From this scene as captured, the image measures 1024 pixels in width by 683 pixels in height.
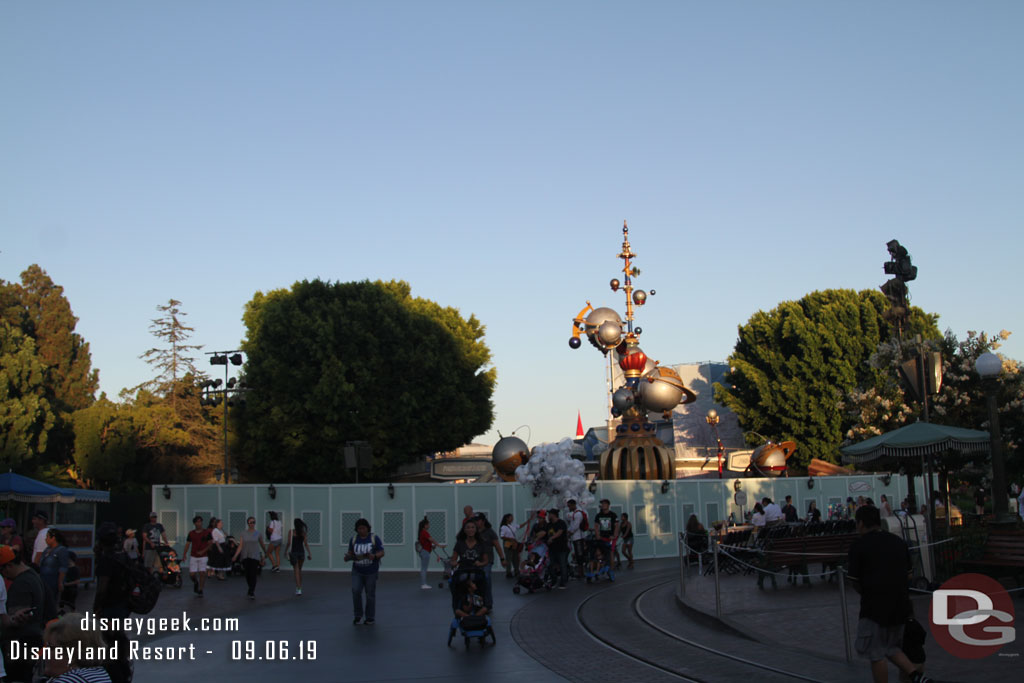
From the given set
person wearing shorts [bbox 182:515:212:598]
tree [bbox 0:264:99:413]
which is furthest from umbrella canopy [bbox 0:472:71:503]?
tree [bbox 0:264:99:413]

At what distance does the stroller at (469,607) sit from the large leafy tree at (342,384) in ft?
104

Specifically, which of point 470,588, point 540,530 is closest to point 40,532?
point 470,588

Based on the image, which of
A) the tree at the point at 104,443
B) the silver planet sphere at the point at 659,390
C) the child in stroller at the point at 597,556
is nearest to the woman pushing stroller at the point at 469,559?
the child in stroller at the point at 597,556

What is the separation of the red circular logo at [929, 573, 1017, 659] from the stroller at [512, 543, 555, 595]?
8.65 meters

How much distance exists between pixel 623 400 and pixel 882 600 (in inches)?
1102

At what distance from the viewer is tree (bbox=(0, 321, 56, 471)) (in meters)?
46.6

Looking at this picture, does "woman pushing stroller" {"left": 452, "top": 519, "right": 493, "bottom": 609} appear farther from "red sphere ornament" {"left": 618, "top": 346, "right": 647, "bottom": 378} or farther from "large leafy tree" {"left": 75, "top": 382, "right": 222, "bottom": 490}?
"large leafy tree" {"left": 75, "top": 382, "right": 222, "bottom": 490}

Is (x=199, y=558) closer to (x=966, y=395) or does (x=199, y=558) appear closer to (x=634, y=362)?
(x=634, y=362)

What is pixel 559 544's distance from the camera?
64.6 ft

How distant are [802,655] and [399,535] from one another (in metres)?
16.2

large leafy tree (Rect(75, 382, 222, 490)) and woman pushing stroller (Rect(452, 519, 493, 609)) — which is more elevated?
large leafy tree (Rect(75, 382, 222, 490))

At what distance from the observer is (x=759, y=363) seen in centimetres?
5644

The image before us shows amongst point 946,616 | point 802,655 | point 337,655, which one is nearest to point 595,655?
point 802,655

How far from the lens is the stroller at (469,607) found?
470 inches
